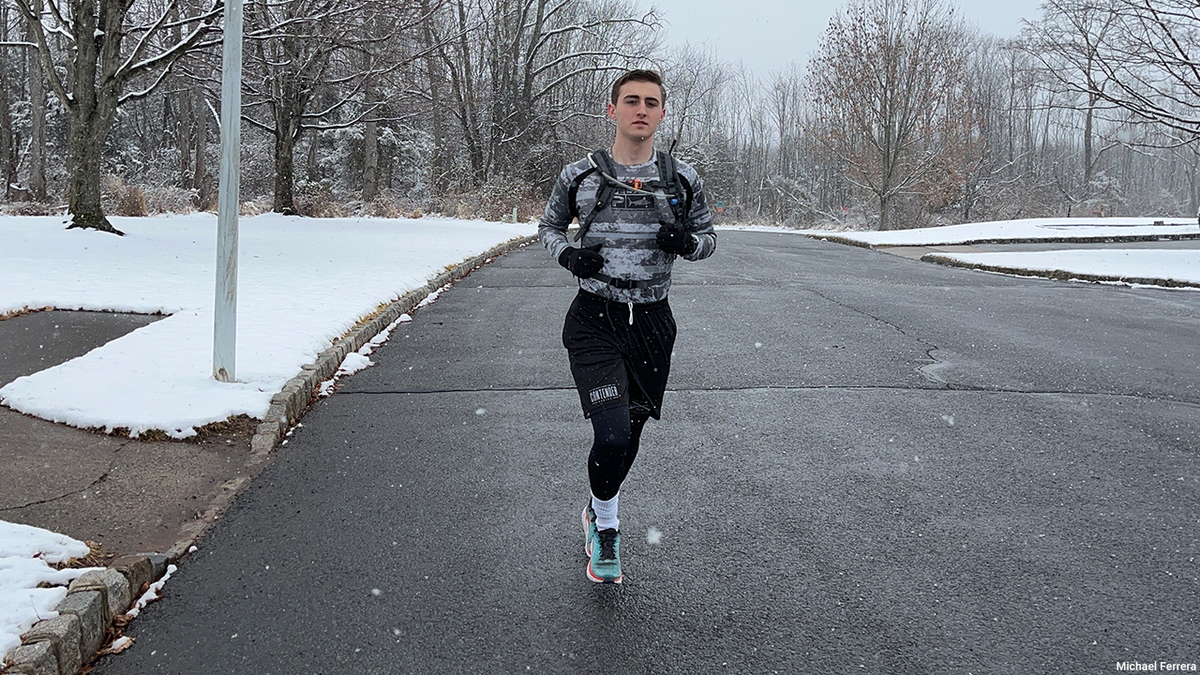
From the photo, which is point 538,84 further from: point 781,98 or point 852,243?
point 781,98

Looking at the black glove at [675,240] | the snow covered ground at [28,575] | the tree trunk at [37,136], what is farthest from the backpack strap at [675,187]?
the tree trunk at [37,136]

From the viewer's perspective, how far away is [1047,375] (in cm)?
694

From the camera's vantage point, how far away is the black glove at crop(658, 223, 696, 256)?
317 centimetres

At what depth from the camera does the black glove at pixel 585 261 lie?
125 inches

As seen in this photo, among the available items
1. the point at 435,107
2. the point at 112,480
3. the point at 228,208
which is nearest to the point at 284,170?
the point at 435,107

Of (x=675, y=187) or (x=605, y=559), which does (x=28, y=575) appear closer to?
(x=605, y=559)

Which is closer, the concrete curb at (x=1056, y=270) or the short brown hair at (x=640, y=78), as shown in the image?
the short brown hair at (x=640, y=78)

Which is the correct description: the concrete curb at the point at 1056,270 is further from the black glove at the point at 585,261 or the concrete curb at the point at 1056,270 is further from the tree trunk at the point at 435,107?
the black glove at the point at 585,261

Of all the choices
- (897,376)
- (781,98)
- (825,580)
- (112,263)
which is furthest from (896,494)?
(781,98)

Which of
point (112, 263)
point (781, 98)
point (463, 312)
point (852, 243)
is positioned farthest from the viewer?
point (781, 98)

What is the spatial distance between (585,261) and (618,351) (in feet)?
1.28

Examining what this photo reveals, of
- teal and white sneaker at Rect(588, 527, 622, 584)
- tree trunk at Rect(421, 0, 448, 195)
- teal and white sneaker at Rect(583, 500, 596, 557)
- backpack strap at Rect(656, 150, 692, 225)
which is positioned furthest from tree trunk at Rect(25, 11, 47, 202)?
teal and white sneaker at Rect(588, 527, 622, 584)

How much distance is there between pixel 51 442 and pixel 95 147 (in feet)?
44.0

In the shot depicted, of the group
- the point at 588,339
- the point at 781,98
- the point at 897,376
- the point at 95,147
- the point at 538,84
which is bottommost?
the point at 897,376
